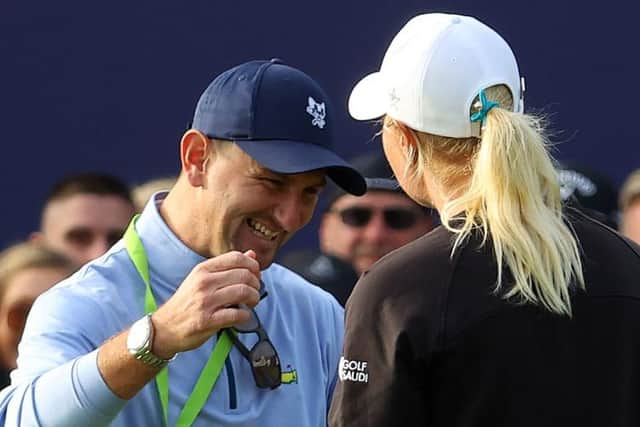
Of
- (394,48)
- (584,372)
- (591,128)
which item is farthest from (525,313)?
(591,128)

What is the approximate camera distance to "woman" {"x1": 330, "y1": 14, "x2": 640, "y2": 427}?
2504 millimetres

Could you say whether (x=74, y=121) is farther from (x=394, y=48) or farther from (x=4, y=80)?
(x=394, y=48)

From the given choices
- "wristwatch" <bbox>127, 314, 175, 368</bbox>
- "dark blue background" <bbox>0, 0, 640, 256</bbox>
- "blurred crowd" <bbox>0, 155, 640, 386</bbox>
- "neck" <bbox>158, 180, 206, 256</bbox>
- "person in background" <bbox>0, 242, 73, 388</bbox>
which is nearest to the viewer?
"wristwatch" <bbox>127, 314, 175, 368</bbox>

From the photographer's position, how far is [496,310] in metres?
2.51

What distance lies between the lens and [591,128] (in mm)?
6031

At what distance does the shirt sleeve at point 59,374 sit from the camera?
278 centimetres

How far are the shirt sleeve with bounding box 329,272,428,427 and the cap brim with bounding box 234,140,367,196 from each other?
0.44 meters

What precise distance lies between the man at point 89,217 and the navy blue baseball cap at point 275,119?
2.12 meters

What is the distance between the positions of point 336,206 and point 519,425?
290 centimetres

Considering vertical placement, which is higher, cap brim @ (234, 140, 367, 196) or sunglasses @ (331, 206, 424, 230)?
cap brim @ (234, 140, 367, 196)

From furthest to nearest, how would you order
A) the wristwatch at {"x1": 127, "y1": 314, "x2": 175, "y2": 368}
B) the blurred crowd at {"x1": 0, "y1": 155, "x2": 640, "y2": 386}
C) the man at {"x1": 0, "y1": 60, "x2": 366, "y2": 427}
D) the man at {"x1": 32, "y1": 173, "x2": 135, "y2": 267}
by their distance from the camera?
1. the man at {"x1": 32, "y1": 173, "x2": 135, "y2": 267}
2. the blurred crowd at {"x1": 0, "y1": 155, "x2": 640, "y2": 386}
3. the man at {"x1": 0, "y1": 60, "x2": 366, "y2": 427}
4. the wristwatch at {"x1": 127, "y1": 314, "x2": 175, "y2": 368}

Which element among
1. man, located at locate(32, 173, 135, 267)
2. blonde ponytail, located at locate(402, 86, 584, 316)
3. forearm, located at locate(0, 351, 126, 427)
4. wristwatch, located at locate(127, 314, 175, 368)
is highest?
blonde ponytail, located at locate(402, 86, 584, 316)

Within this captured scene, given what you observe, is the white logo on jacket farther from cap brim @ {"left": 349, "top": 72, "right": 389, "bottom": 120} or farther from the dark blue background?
→ the dark blue background

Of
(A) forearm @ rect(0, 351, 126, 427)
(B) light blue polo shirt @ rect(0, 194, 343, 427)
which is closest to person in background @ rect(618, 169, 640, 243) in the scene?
(B) light blue polo shirt @ rect(0, 194, 343, 427)
